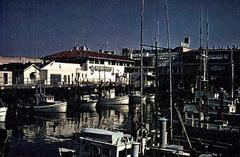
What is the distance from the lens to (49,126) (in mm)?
45312

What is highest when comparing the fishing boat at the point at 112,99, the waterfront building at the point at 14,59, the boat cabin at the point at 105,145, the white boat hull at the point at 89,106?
the waterfront building at the point at 14,59

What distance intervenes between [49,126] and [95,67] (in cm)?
4696

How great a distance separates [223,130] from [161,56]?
80545 millimetres

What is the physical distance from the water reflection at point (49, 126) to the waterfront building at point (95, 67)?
22438 millimetres

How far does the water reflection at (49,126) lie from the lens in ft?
105

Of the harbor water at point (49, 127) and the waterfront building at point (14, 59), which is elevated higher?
the waterfront building at point (14, 59)

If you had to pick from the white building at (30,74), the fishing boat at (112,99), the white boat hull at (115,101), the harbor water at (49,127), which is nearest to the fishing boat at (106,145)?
the harbor water at (49,127)

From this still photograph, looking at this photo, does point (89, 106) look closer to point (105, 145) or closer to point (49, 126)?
point (49, 126)

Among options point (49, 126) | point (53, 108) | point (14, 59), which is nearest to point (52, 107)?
point (53, 108)

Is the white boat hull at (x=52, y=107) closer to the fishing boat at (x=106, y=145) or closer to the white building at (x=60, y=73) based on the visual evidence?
the white building at (x=60, y=73)

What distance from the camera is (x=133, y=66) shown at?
4338 inches

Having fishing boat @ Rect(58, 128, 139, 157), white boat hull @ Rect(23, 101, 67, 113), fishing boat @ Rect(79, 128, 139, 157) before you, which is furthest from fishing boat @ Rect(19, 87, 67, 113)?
fishing boat @ Rect(79, 128, 139, 157)

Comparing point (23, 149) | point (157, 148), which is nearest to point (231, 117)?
point (157, 148)

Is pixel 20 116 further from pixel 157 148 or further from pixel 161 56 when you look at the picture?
pixel 161 56
